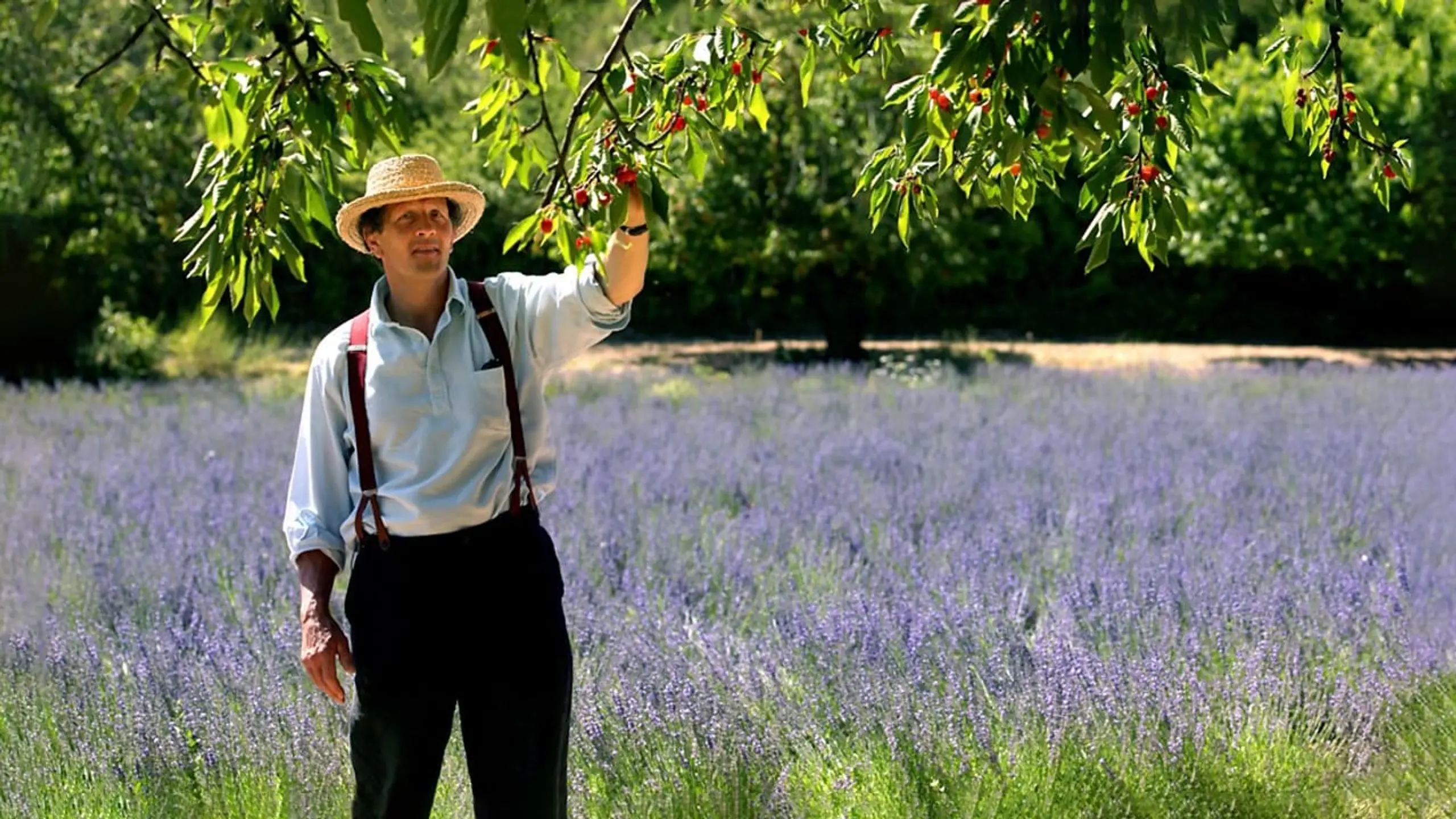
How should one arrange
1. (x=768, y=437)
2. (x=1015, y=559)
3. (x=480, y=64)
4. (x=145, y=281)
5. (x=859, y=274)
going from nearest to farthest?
(x=480, y=64) < (x=1015, y=559) < (x=768, y=437) < (x=859, y=274) < (x=145, y=281)

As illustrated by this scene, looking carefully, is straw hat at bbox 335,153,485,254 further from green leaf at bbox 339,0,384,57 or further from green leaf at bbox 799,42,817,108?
green leaf at bbox 339,0,384,57

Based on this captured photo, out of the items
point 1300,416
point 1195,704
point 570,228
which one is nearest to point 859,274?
point 1300,416

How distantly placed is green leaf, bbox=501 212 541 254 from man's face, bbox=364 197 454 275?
28 centimetres

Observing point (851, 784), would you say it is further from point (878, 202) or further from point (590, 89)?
point (590, 89)

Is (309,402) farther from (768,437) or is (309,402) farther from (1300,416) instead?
(1300,416)

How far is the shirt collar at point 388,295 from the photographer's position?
8.58 feet

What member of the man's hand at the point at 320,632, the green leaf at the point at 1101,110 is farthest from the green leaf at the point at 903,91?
the man's hand at the point at 320,632

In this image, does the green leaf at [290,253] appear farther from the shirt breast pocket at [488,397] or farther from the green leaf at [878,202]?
the green leaf at [878,202]

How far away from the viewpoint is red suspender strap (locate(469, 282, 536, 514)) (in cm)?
260

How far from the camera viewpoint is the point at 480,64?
244cm

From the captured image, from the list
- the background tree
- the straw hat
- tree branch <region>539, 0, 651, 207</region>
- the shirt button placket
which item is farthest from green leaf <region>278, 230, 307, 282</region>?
tree branch <region>539, 0, 651, 207</region>

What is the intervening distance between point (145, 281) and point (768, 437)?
13.8 metres

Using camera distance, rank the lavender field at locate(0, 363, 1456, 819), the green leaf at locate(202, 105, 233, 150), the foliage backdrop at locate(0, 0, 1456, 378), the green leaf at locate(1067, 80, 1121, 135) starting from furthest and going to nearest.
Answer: the foliage backdrop at locate(0, 0, 1456, 378), the lavender field at locate(0, 363, 1456, 819), the green leaf at locate(1067, 80, 1121, 135), the green leaf at locate(202, 105, 233, 150)

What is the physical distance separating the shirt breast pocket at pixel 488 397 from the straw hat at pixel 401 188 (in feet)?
1.05
